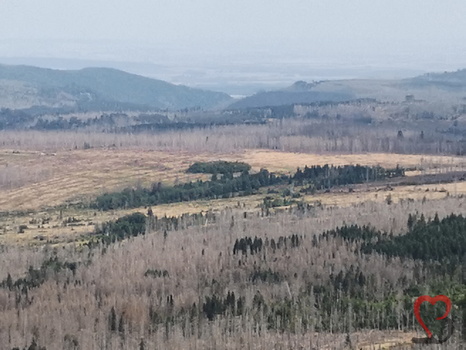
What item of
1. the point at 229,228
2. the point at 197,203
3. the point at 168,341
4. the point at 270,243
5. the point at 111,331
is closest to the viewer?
the point at 168,341

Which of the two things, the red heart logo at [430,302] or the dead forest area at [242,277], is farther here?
the dead forest area at [242,277]

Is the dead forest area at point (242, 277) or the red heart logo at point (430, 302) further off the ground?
the red heart logo at point (430, 302)

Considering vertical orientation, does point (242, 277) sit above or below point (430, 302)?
below

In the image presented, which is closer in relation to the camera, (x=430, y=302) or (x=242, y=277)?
(x=430, y=302)

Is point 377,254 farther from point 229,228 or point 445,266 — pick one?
point 229,228

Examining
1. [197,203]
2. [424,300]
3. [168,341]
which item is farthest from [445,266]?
[197,203]

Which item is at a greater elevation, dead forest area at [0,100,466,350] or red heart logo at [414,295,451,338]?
red heart logo at [414,295,451,338]

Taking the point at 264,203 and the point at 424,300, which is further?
the point at 264,203

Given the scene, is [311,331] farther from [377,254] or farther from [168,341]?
[377,254]

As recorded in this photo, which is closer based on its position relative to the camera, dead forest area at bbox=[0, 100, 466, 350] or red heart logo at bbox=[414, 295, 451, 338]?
red heart logo at bbox=[414, 295, 451, 338]

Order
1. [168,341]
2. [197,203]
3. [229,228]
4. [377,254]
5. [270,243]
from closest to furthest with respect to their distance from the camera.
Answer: [168,341] < [377,254] < [270,243] < [229,228] < [197,203]
